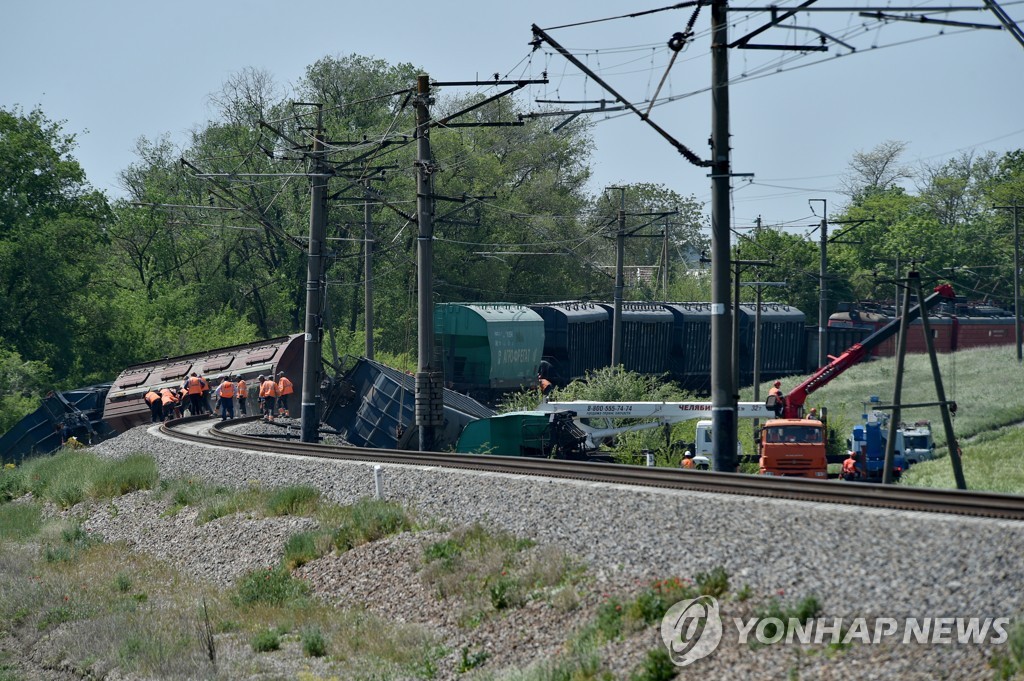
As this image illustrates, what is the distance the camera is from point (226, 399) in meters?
38.8

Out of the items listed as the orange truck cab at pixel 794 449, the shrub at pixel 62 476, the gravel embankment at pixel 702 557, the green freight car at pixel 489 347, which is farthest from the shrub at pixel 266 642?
the green freight car at pixel 489 347

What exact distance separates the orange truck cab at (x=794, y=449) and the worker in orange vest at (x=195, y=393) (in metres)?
21.4

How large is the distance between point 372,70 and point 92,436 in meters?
38.0

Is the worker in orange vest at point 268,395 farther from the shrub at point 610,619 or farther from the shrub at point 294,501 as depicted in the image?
the shrub at point 610,619

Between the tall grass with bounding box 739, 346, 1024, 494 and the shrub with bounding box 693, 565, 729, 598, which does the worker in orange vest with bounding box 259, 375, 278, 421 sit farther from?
the shrub with bounding box 693, 565, 729, 598

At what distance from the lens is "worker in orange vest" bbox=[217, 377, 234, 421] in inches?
1514

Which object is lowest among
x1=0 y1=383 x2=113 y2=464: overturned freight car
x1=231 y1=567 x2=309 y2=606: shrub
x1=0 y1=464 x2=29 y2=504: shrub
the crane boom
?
x1=0 y1=464 x2=29 y2=504: shrub

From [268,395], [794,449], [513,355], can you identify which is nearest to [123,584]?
[794,449]

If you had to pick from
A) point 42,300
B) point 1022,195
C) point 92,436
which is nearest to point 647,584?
point 92,436

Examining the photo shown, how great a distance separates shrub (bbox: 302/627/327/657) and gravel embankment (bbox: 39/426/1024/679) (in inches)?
42.9

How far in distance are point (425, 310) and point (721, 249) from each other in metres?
11.0

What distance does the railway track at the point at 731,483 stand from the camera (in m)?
12.3

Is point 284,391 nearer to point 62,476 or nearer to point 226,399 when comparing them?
point 226,399

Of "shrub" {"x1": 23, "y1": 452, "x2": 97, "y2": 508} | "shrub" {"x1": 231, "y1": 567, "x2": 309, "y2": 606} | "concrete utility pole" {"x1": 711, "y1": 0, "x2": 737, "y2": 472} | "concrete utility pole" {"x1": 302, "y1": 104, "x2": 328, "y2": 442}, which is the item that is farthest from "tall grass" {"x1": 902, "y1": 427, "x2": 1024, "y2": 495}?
"shrub" {"x1": 23, "y1": 452, "x2": 97, "y2": 508}
